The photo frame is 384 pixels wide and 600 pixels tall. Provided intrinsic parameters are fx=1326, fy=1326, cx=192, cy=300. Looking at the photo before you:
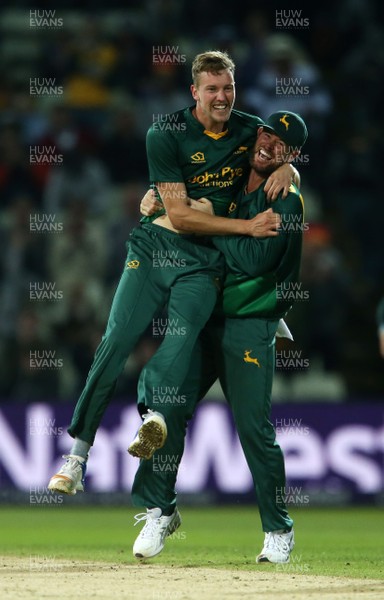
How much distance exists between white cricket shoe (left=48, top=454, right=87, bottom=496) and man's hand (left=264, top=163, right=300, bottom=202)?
2.00 meters

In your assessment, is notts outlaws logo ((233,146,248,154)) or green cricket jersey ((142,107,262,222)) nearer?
green cricket jersey ((142,107,262,222))

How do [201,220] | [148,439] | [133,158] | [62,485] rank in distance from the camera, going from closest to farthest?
[148,439]
[62,485]
[201,220]
[133,158]

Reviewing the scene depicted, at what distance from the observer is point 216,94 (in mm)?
7957

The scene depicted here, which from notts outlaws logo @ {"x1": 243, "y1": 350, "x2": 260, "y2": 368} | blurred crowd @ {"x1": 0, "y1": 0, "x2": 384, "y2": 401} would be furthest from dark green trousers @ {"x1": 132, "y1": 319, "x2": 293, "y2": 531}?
blurred crowd @ {"x1": 0, "y1": 0, "x2": 384, "y2": 401}

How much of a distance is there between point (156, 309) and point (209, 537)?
321 centimetres

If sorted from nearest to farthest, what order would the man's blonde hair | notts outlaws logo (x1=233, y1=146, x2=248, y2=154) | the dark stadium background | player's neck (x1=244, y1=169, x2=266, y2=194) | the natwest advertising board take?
the man's blonde hair < notts outlaws logo (x1=233, y1=146, x2=248, y2=154) < player's neck (x1=244, y1=169, x2=266, y2=194) < the natwest advertising board < the dark stadium background

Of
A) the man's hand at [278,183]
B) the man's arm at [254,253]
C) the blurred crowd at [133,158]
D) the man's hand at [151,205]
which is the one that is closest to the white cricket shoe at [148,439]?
the man's arm at [254,253]

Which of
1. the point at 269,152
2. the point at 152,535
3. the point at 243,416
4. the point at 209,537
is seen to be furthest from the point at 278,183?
the point at 209,537

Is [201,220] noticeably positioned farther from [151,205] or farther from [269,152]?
[269,152]

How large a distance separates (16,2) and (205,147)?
11276 mm

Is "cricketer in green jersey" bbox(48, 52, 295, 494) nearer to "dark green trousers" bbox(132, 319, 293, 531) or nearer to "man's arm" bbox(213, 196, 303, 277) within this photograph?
"man's arm" bbox(213, 196, 303, 277)

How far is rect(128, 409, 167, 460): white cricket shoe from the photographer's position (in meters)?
7.57

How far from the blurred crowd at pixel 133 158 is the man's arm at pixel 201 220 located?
5826mm

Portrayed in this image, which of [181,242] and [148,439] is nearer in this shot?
[148,439]
